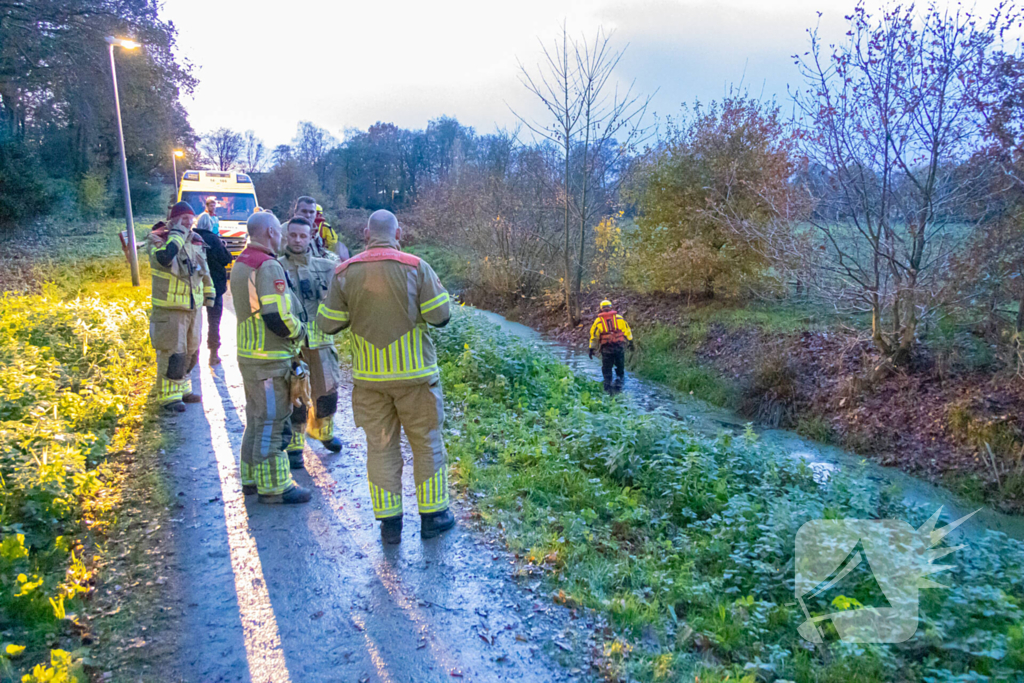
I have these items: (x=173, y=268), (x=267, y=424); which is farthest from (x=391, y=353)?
(x=173, y=268)

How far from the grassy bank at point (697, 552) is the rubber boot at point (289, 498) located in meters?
1.36

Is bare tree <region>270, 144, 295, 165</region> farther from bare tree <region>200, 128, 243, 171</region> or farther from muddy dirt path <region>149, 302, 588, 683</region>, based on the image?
muddy dirt path <region>149, 302, 588, 683</region>

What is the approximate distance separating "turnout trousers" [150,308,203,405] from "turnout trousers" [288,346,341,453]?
2.11 meters

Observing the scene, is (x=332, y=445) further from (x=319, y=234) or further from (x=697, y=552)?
(x=697, y=552)

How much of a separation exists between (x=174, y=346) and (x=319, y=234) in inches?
85.7

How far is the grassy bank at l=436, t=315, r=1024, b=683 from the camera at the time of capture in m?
3.21

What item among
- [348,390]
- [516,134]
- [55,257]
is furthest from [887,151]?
[55,257]

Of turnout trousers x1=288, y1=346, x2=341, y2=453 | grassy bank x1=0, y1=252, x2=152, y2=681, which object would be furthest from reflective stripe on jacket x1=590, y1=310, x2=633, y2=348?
grassy bank x1=0, y1=252, x2=152, y2=681

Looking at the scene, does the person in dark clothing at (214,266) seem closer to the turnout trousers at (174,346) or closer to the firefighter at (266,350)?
the turnout trousers at (174,346)

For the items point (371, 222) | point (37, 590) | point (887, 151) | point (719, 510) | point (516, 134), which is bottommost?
point (719, 510)

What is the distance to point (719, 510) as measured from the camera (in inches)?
201

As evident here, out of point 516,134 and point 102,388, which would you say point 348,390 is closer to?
point 102,388

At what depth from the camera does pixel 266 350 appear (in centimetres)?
466

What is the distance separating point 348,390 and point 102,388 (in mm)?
2789
